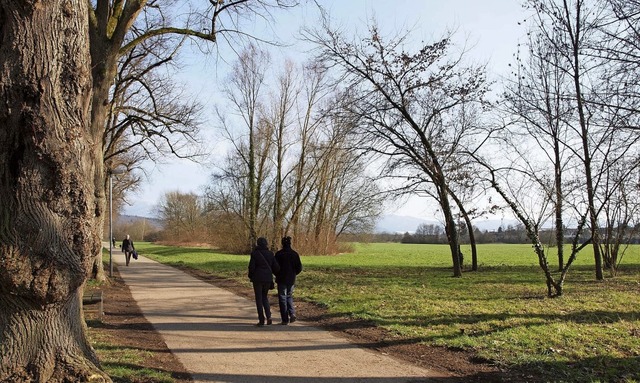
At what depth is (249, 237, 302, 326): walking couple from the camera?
952 centimetres

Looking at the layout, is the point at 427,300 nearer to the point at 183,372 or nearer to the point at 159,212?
the point at 183,372

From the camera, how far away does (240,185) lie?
39594mm

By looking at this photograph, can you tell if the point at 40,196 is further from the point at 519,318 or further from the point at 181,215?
the point at 181,215

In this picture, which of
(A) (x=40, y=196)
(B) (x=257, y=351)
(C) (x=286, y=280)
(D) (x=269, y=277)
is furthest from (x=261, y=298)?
(A) (x=40, y=196)

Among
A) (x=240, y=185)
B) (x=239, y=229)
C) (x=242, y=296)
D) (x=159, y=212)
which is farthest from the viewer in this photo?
(x=159, y=212)

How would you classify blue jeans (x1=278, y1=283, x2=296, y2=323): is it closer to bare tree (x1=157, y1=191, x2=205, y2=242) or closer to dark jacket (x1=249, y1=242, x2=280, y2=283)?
dark jacket (x1=249, y1=242, x2=280, y2=283)

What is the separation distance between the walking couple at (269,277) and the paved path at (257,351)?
0.34 meters

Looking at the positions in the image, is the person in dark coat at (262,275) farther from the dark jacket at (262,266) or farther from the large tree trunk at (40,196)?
the large tree trunk at (40,196)

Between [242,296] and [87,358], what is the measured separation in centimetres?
926

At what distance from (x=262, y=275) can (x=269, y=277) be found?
140 mm

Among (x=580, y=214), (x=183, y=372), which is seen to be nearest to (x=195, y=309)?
(x=183, y=372)

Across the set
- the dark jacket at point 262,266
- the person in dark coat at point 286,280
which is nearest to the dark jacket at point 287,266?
the person in dark coat at point 286,280

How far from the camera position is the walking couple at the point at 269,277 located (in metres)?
9.52

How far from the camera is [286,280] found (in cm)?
976
